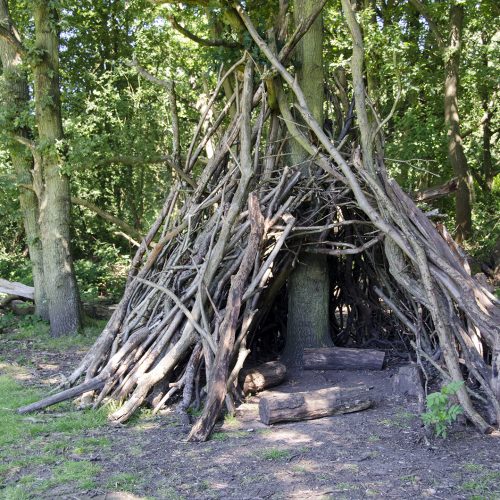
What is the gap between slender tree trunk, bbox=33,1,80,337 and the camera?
33.3 feet

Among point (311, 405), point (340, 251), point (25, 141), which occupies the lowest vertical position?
point (311, 405)

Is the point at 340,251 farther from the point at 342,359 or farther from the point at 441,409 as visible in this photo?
the point at 441,409

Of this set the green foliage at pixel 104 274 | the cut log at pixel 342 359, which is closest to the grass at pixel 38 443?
the cut log at pixel 342 359

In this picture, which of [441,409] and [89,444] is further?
[89,444]

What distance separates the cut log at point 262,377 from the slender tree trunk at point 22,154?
20.6 ft

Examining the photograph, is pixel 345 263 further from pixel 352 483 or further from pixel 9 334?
pixel 9 334

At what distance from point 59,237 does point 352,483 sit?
25.0ft

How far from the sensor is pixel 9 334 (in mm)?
10570

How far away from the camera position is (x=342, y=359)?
699 cm

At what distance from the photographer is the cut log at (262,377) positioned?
6246 mm

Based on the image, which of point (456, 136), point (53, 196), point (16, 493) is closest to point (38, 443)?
point (16, 493)

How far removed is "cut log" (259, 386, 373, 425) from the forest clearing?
0.08ft

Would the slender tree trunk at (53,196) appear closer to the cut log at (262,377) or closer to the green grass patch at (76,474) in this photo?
the cut log at (262,377)

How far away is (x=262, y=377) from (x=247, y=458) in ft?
5.87
